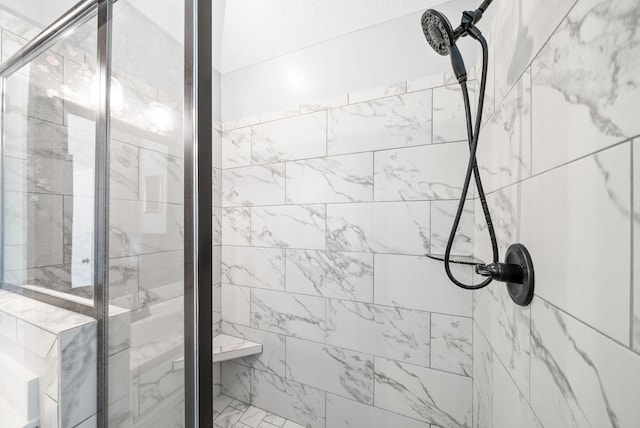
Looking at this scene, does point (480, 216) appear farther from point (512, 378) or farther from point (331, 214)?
point (331, 214)

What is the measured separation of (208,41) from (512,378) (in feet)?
3.55

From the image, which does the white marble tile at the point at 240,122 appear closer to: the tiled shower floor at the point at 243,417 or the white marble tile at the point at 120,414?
the white marble tile at the point at 120,414

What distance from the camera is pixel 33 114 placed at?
352mm

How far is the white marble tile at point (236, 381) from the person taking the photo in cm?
152

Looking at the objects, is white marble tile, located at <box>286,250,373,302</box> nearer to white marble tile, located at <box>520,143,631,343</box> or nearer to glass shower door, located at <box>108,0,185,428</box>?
white marble tile, located at <box>520,143,631,343</box>

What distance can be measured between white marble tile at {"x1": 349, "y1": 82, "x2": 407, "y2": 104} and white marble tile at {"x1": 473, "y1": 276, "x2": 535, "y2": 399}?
3.06 ft

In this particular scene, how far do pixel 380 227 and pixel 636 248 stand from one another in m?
0.91

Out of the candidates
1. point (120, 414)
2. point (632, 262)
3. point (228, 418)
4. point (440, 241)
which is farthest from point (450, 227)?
point (228, 418)

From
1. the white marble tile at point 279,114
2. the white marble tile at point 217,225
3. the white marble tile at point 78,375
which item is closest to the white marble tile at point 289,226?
the white marble tile at point 217,225

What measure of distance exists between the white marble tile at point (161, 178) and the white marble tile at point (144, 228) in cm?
1

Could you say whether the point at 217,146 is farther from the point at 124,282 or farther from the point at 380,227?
the point at 124,282

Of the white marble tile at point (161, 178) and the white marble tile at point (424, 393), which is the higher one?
the white marble tile at point (161, 178)

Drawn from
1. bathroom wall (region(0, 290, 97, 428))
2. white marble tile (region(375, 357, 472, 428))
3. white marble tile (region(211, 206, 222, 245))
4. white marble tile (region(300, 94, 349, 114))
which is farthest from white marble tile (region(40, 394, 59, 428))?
white marble tile (region(300, 94, 349, 114))

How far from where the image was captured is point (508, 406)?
67 cm
